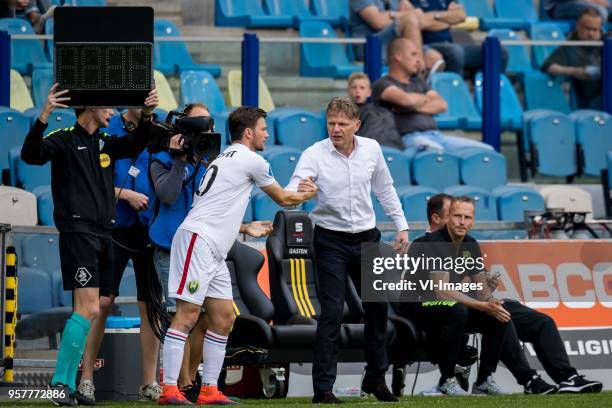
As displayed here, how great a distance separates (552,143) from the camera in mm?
15297

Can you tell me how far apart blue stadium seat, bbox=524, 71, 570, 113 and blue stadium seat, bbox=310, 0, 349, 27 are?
2.23 metres

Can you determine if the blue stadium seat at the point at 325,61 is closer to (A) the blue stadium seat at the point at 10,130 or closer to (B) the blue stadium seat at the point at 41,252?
(A) the blue stadium seat at the point at 10,130

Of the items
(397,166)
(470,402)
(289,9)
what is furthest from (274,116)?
(470,402)

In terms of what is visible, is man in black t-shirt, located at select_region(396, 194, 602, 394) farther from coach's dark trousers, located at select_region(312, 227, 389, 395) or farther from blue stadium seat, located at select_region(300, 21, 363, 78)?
blue stadium seat, located at select_region(300, 21, 363, 78)

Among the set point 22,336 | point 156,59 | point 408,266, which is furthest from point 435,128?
point 22,336

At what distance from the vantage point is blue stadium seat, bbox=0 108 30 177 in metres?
12.8

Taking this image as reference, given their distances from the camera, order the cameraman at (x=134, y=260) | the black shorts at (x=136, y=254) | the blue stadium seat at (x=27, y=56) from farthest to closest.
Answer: the blue stadium seat at (x=27, y=56) < the black shorts at (x=136, y=254) < the cameraman at (x=134, y=260)

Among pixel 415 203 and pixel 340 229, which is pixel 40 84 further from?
pixel 340 229

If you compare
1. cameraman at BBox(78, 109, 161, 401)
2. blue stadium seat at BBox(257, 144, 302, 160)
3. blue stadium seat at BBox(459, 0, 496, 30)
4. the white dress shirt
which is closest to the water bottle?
cameraman at BBox(78, 109, 161, 401)

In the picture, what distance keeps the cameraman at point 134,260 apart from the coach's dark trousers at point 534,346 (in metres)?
2.69

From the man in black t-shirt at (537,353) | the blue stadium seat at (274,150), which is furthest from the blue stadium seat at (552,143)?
the man in black t-shirt at (537,353)

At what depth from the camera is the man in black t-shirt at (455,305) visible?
10398mm

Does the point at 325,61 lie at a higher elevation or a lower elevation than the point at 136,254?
higher

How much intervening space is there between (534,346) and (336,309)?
7.58 feet
